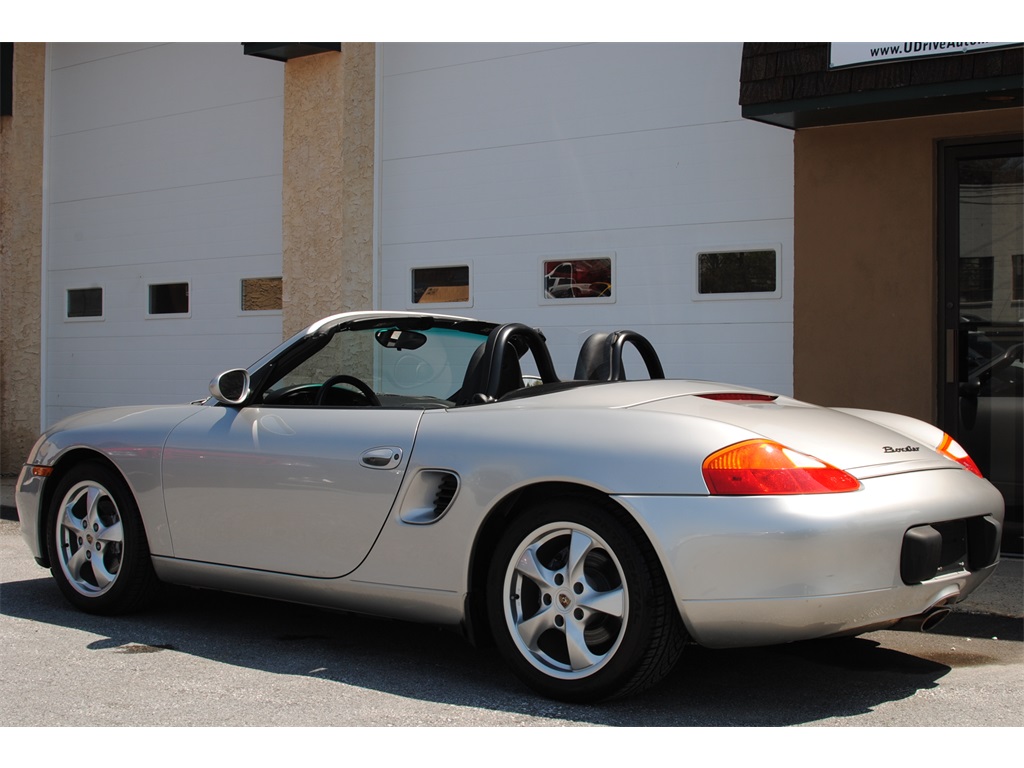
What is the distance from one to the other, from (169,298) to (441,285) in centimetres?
360

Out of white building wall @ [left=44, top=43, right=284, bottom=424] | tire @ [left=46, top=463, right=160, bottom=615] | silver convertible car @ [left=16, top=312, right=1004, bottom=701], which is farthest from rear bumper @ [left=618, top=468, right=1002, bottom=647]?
white building wall @ [left=44, top=43, right=284, bottom=424]

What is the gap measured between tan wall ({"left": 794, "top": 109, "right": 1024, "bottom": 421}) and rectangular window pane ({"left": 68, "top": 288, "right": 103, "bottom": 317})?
8022 millimetres

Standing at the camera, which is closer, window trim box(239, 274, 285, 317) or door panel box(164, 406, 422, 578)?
door panel box(164, 406, 422, 578)

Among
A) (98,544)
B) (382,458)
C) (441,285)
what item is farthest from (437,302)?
(382,458)

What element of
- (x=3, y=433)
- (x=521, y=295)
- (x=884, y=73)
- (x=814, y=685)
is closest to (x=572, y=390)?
(x=814, y=685)

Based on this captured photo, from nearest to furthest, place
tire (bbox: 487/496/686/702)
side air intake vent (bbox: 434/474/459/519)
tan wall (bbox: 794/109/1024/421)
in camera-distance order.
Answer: tire (bbox: 487/496/686/702)
side air intake vent (bbox: 434/474/459/519)
tan wall (bbox: 794/109/1024/421)

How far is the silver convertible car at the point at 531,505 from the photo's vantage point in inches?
141

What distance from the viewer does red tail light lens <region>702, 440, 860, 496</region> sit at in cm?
359

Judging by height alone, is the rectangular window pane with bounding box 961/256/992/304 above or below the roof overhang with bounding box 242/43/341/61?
below

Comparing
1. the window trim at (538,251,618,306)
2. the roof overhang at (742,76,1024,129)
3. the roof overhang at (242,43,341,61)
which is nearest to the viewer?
the roof overhang at (742,76,1024,129)

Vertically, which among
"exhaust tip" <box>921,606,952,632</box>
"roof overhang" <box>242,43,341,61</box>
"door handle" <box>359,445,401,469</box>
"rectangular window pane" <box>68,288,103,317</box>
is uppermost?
"roof overhang" <box>242,43,341,61</box>

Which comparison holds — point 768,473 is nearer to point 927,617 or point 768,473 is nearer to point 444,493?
point 927,617

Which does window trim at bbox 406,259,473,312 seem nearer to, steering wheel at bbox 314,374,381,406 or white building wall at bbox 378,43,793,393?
white building wall at bbox 378,43,793,393

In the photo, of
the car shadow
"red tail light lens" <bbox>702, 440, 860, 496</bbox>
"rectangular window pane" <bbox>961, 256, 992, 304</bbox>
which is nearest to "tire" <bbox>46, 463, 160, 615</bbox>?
the car shadow
